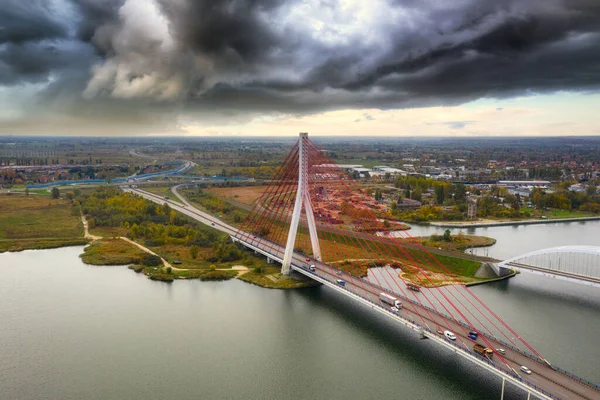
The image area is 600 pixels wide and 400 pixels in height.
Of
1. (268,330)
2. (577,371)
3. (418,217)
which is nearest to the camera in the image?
(577,371)

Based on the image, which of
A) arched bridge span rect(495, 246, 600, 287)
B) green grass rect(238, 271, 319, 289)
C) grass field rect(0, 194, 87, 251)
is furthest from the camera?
grass field rect(0, 194, 87, 251)

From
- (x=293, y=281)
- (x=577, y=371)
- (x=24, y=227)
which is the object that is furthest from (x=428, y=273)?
(x=24, y=227)

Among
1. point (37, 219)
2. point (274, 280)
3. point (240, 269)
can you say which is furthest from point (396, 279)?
point (37, 219)

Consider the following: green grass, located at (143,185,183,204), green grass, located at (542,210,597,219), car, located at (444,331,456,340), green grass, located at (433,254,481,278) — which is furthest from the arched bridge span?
green grass, located at (143,185,183,204)

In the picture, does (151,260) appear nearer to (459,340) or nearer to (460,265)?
(460,265)

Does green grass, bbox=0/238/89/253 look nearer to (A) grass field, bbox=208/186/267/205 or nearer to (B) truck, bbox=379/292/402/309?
(A) grass field, bbox=208/186/267/205

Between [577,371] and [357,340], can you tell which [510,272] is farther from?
[357,340]

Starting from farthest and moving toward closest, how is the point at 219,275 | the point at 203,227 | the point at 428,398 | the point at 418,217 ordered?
1. the point at 418,217
2. the point at 203,227
3. the point at 219,275
4. the point at 428,398
